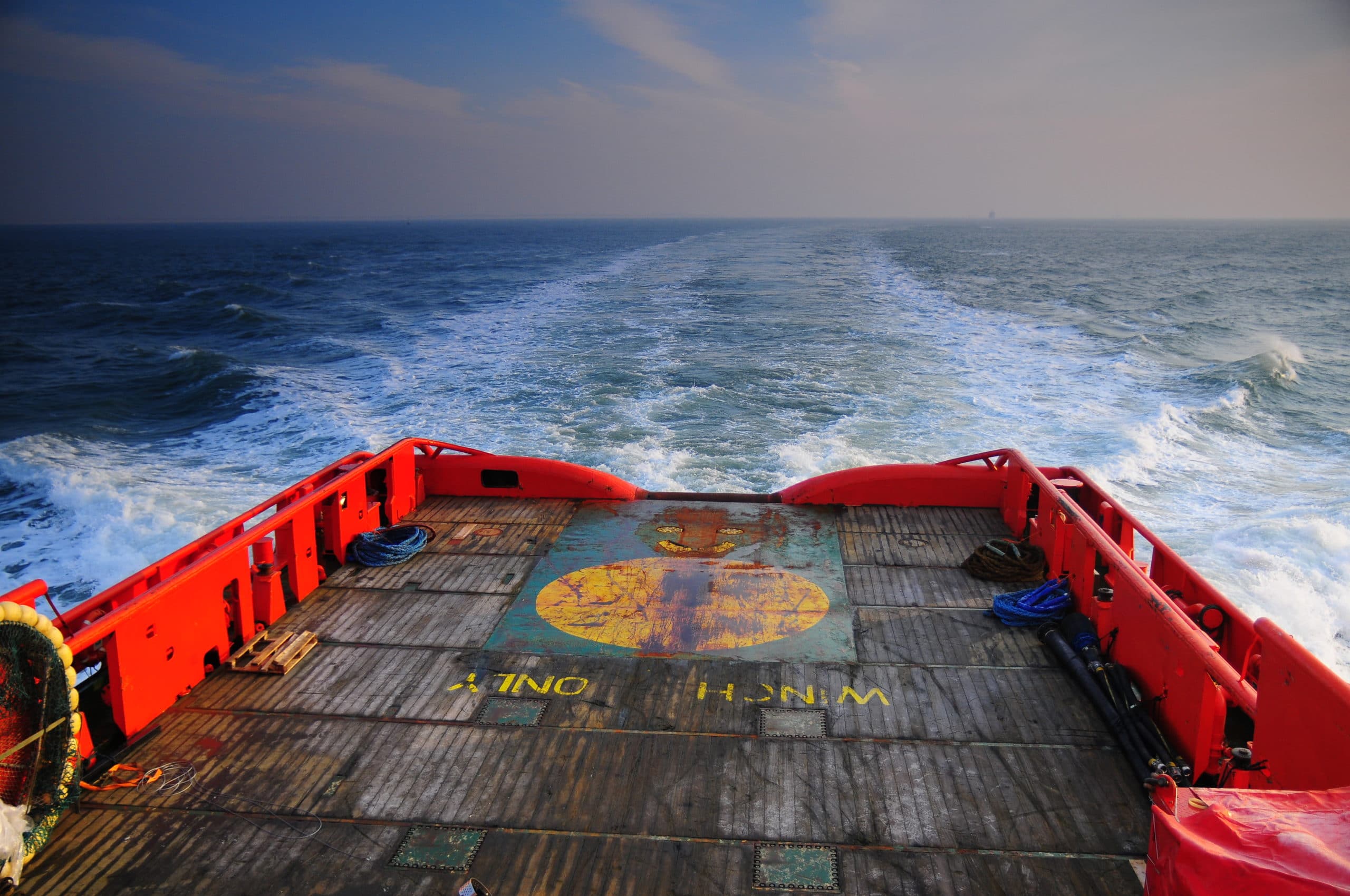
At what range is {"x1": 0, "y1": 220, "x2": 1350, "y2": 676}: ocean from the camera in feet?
47.7

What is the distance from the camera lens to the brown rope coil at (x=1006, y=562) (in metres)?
7.46

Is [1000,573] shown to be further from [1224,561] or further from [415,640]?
[1224,561]

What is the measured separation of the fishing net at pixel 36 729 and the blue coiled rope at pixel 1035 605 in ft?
21.2

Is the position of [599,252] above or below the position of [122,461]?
above

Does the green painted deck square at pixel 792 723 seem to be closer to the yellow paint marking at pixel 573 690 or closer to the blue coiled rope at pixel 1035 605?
the yellow paint marking at pixel 573 690

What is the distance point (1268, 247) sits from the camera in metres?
113

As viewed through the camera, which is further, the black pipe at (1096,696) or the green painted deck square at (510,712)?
the green painted deck square at (510,712)

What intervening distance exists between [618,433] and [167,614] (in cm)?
1288

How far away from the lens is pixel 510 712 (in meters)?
5.61

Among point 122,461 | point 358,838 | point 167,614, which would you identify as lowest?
point 122,461

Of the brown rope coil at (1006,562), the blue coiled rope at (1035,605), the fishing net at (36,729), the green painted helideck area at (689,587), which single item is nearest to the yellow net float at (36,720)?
the fishing net at (36,729)

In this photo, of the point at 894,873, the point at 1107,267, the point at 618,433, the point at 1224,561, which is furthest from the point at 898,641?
the point at 1107,267

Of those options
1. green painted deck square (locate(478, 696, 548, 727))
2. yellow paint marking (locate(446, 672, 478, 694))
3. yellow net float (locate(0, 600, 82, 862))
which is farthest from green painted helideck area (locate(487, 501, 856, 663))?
yellow net float (locate(0, 600, 82, 862))

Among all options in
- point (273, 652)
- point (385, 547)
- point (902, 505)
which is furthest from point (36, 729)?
point (902, 505)
